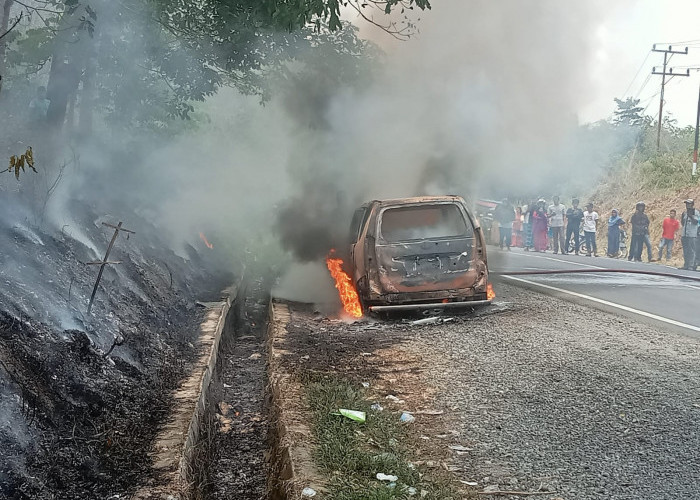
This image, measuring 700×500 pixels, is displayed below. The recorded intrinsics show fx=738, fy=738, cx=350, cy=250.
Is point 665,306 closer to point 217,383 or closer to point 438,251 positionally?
point 438,251

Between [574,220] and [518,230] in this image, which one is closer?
[574,220]

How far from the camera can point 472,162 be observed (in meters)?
17.1

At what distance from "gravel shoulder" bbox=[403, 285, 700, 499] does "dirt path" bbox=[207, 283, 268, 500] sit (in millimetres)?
1508

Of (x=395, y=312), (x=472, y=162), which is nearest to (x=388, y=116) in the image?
(x=472, y=162)

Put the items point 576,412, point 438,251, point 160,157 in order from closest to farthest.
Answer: point 576,412, point 438,251, point 160,157

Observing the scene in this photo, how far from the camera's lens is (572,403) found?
214 inches

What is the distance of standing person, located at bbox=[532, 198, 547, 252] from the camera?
1022 inches

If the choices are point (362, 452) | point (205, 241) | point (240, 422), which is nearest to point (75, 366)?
point (240, 422)

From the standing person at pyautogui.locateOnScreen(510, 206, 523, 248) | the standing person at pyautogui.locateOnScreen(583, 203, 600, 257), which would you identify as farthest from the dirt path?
the standing person at pyautogui.locateOnScreen(510, 206, 523, 248)

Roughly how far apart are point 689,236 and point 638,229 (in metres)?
3.77

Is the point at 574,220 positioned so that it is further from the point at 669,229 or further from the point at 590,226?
the point at 669,229

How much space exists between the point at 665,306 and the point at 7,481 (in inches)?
356

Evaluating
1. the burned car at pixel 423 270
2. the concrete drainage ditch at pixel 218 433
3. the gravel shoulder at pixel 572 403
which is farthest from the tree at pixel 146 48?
the gravel shoulder at pixel 572 403

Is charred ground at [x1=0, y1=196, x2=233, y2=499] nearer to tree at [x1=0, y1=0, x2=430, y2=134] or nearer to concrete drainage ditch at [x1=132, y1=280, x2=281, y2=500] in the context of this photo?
concrete drainage ditch at [x1=132, y1=280, x2=281, y2=500]
